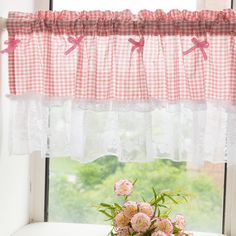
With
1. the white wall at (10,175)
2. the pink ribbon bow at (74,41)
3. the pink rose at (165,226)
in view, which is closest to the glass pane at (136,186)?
the white wall at (10,175)

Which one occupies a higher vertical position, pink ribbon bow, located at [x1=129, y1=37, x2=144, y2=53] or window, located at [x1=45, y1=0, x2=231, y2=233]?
pink ribbon bow, located at [x1=129, y1=37, x2=144, y2=53]

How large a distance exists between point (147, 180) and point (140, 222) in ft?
1.67

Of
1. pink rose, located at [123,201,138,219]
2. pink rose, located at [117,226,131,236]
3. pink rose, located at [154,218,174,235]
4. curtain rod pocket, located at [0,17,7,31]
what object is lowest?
pink rose, located at [117,226,131,236]

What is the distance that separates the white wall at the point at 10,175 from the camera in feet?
5.80

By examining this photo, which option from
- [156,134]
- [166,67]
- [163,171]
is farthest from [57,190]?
[166,67]

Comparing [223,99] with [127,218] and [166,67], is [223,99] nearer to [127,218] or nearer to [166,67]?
[166,67]

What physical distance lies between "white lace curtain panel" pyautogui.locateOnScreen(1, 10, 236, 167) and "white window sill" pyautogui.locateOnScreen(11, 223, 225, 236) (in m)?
0.43

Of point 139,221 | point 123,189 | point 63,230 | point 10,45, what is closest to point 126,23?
point 10,45

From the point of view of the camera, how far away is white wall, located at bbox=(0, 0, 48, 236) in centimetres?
177

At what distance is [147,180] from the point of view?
2035 mm

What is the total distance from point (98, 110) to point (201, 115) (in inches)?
14.9

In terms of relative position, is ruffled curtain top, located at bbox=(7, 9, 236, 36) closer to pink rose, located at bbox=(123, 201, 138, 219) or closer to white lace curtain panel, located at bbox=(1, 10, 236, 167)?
white lace curtain panel, located at bbox=(1, 10, 236, 167)

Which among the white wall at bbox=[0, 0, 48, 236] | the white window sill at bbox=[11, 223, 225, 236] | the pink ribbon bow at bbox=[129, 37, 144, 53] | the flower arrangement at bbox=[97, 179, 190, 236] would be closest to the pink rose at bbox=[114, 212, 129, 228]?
the flower arrangement at bbox=[97, 179, 190, 236]

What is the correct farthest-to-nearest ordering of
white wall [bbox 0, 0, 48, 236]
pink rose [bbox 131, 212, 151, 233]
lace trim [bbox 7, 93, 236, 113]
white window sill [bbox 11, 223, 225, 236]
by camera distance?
white window sill [bbox 11, 223, 225, 236] → white wall [bbox 0, 0, 48, 236] → lace trim [bbox 7, 93, 236, 113] → pink rose [bbox 131, 212, 151, 233]
